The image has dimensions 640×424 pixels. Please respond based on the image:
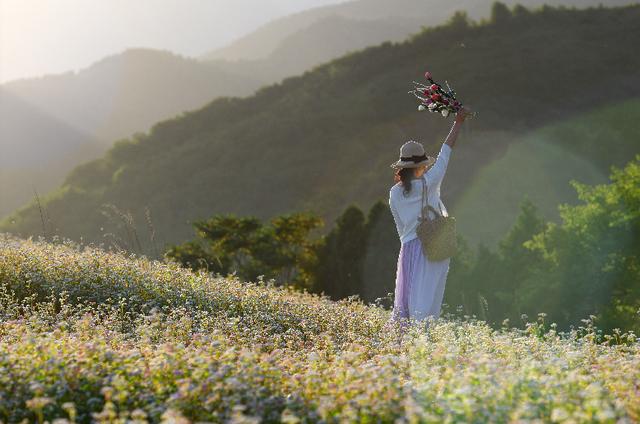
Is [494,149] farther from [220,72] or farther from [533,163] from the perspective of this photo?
[220,72]

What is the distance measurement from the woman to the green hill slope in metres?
26.4

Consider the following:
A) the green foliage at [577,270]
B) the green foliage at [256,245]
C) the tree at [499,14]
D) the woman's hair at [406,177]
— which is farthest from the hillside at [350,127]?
the woman's hair at [406,177]

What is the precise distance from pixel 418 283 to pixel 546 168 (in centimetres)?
3568

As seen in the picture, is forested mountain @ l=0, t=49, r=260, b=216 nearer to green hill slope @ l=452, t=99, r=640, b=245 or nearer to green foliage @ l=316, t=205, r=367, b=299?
green hill slope @ l=452, t=99, r=640, b=245

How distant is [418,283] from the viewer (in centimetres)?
838

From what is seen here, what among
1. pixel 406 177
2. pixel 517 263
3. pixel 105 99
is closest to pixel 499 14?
pixel 517 263

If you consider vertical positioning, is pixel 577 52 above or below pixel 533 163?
above

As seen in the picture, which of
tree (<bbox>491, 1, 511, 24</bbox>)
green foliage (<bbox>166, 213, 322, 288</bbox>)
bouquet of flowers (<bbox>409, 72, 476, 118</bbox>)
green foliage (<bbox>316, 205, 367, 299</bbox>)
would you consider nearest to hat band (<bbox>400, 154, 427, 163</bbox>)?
bouquet of flowers (<bbox>409, 72, 476, 118</bbox>)

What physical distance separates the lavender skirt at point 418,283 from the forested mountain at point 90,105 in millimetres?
90680

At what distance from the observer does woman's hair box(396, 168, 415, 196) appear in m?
8.27

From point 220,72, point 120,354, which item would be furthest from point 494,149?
point 220,72

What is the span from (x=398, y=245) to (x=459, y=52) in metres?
44.5

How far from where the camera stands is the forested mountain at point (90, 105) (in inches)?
3912

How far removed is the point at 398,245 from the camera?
2064cm
